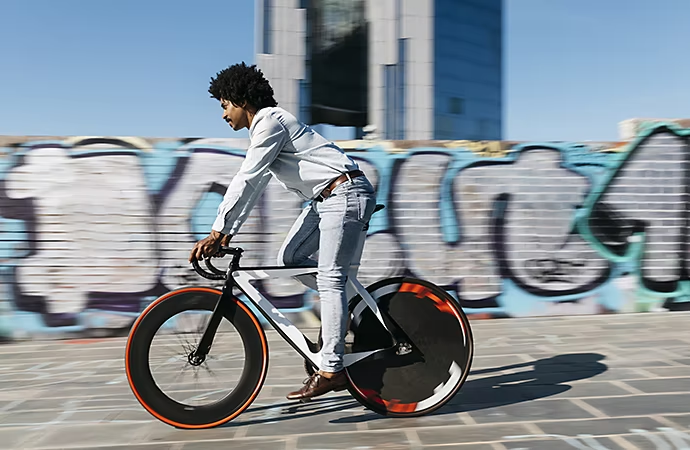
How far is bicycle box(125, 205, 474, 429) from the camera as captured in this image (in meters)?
3.34

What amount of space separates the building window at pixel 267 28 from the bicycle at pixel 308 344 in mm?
16048

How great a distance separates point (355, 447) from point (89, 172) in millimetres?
4522

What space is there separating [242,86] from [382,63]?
17.1 meters

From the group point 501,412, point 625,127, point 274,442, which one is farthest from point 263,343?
point 625,127

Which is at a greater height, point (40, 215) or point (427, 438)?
point (40, 215)

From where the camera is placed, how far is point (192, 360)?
11.1 feet

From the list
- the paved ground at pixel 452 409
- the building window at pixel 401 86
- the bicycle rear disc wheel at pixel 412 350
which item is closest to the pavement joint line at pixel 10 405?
the paved ground at pixel 452 409

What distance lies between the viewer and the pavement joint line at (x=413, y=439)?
10.1ft

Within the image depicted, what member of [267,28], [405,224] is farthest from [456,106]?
[405,224]

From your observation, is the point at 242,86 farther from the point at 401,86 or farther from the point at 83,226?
the point at 401,86

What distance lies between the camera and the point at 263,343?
3.41 meters

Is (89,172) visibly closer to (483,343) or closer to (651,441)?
(483,343)

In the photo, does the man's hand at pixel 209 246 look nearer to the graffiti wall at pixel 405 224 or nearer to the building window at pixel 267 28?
the graffiti wall at pixel 405 224

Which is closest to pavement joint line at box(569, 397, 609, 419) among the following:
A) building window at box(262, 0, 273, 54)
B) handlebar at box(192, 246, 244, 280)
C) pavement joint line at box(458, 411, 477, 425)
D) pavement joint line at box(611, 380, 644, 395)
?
pavement joint line at box(611, 380, 644, 395)
